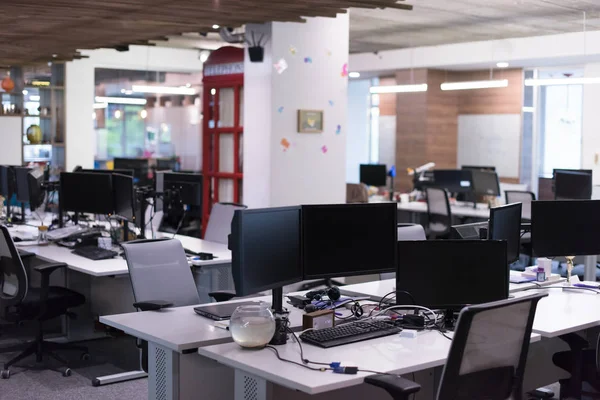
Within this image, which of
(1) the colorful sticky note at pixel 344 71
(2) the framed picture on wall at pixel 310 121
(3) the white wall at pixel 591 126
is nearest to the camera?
(2) the framed picture on wall at pixel 310 121

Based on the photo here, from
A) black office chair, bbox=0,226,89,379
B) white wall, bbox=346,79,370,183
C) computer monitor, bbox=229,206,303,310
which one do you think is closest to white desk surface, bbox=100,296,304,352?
computer monitor, bbox=229,206,303,310

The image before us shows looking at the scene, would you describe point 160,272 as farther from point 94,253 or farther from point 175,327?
point 94,253

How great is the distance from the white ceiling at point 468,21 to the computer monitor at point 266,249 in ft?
21.7

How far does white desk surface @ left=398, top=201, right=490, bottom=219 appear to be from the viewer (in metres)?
10.4

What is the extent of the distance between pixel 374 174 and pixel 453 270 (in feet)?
31.5

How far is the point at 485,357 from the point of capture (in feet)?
10.6

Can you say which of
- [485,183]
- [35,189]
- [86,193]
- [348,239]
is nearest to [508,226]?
[348,239]

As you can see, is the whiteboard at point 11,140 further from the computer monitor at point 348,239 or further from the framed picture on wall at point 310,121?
the computer monitor at point 348,239

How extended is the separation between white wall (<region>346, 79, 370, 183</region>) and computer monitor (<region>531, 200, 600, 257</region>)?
1136cm

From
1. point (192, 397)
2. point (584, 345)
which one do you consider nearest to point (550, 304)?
point (584, 345)

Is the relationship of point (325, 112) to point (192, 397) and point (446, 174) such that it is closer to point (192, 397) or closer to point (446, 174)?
point (446, 174)

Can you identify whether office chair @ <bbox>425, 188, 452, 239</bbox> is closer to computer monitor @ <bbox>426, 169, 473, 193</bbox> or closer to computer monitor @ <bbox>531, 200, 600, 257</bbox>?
computer monitor @ <bbox>426, 169, 473, 193</bbox>

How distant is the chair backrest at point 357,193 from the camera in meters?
11.7

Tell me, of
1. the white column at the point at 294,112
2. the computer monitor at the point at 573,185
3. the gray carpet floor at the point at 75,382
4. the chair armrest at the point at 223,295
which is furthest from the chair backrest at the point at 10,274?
the computer monitor at the point at 573,185
